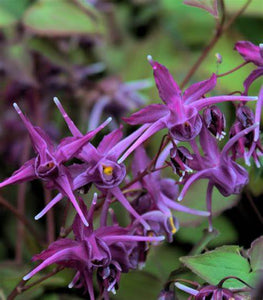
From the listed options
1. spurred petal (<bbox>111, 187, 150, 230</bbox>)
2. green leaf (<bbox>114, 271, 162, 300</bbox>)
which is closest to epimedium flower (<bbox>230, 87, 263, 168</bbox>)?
spurred petal (<bbox>111, 187, 150, 230</bbox>)

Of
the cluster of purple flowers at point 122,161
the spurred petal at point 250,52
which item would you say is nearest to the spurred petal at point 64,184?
the cluster of purple flowers at point 122,161

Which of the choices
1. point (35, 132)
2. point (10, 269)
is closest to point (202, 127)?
point (35, 132)

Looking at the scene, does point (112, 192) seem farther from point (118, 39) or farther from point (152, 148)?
point (118, 39)

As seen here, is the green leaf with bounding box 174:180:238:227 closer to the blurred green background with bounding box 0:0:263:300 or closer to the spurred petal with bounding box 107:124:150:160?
the blurred green background with bounding box 0:0:263:300

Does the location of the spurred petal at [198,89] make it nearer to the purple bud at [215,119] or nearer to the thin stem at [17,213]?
the purple bud at [215,119]

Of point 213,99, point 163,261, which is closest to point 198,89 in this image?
point 213,99

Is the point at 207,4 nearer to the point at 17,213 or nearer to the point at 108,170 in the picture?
the point at 108,170

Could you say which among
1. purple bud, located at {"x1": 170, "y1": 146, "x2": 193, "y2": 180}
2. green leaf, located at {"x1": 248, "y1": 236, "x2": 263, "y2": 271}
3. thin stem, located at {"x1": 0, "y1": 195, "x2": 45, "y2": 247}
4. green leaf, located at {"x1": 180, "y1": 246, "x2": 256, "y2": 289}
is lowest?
thin stem, located at {"x1": 0, "y1": 195, "x2": 45, "y2": 247}
